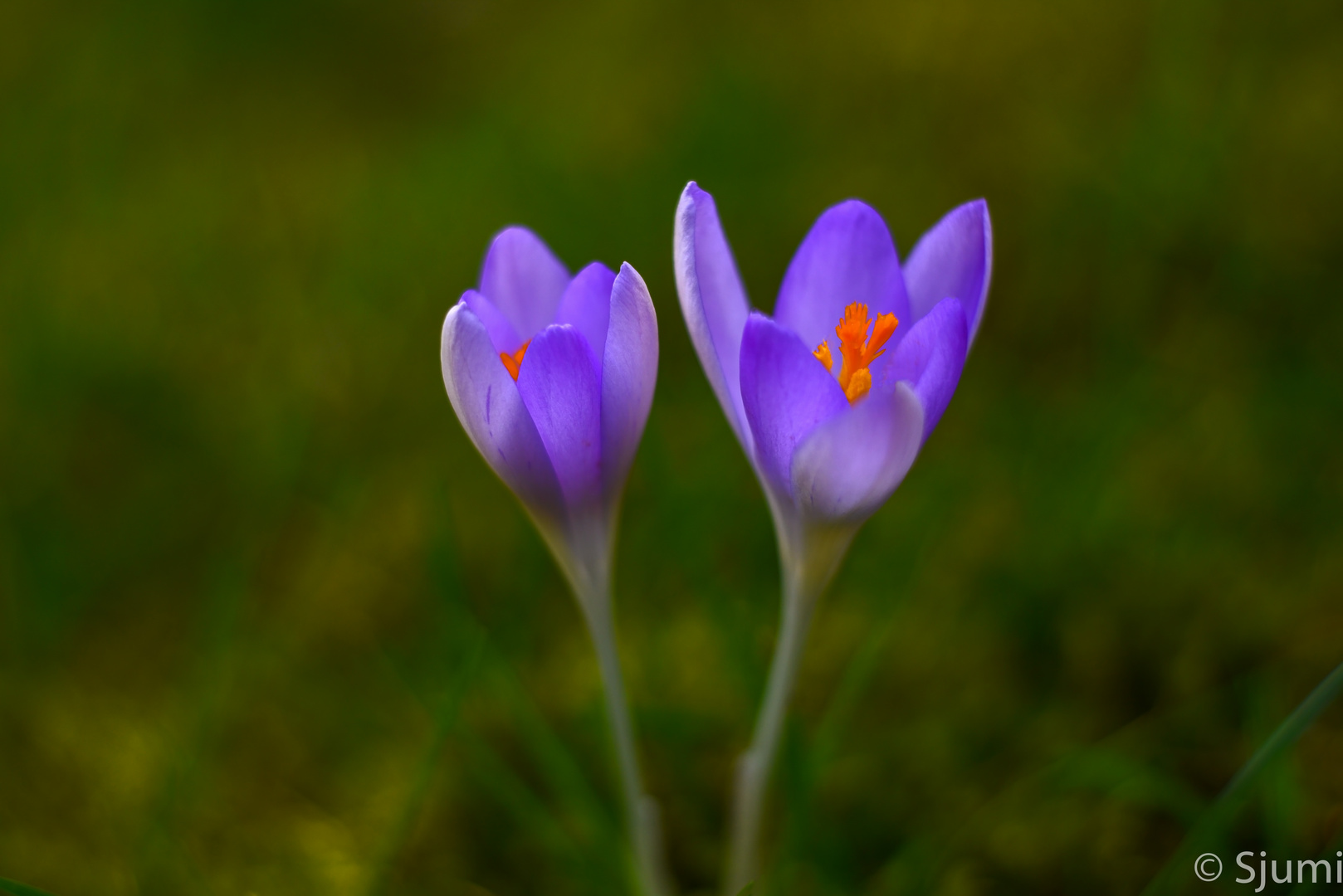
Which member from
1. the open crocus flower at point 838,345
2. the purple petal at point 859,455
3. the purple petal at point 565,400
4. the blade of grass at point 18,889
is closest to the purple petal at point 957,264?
the open crocus flower at point 838,345

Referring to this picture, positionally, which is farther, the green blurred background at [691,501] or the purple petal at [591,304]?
the green blurred background at [691,501]

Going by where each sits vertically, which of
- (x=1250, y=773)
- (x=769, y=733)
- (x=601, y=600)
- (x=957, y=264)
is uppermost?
(x=957, y=264)

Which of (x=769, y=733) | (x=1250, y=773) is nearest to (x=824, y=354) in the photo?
(x=769, y=733)

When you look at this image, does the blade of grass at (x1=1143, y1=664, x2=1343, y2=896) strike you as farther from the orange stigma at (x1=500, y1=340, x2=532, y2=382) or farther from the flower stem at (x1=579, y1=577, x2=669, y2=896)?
the orange stigma at (x1=500, y1=340, x2=532, y2=382)

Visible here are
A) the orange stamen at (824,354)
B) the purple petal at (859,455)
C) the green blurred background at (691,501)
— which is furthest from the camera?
the green blurred background at (691,501)

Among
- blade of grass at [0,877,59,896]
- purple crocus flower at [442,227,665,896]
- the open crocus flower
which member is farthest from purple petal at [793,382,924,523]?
blade of grass at [0,877,59,896]

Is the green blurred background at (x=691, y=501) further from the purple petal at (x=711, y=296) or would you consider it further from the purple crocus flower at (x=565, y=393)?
the purple petal at (x=711, y=296)

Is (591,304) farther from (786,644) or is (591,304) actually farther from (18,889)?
(18,889)
